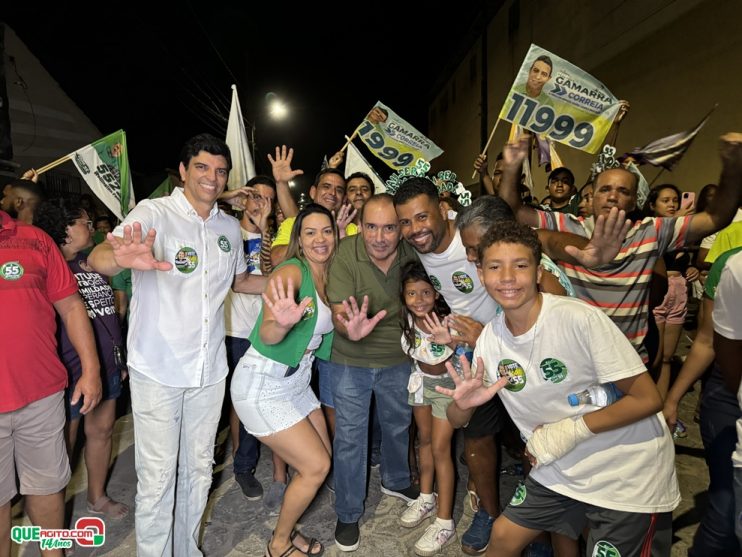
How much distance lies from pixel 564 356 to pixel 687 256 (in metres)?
5.08

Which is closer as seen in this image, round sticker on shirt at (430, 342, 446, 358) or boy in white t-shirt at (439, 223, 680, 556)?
boy in white t-shirt at (439, 223, 680, 556)

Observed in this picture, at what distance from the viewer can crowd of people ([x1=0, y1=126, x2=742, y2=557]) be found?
2014 mm

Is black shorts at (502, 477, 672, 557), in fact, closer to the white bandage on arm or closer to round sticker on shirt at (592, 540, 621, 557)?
round sticker on shirt at (592, 540, 621, 557)

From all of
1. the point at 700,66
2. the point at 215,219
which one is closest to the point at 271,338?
the point at 215,219

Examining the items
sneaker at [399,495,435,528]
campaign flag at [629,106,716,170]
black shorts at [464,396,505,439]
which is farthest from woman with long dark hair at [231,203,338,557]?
campaign flag at [629,106,716,170]

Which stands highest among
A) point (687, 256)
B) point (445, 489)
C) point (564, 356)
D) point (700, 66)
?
point (700, 66)

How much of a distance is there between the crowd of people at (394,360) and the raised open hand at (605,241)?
10 mm

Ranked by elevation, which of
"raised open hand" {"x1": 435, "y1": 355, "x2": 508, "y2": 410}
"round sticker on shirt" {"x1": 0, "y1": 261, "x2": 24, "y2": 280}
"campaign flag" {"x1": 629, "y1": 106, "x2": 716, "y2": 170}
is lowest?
"raised open hand" {"x1": 435, "y1": 355, "x2": 508, "y2": 410}

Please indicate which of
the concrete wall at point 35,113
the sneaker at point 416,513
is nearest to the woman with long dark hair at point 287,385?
the sneaker at point 416,513

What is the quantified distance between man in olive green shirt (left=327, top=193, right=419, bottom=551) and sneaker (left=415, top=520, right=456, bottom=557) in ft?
1.55

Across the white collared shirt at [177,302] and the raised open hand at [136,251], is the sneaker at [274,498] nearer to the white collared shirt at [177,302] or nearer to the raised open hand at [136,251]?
the white collared shirt at [177,302]

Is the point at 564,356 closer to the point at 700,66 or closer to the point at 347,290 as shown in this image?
the point at 347,290

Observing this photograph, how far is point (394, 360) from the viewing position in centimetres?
338

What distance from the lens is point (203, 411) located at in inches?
109
